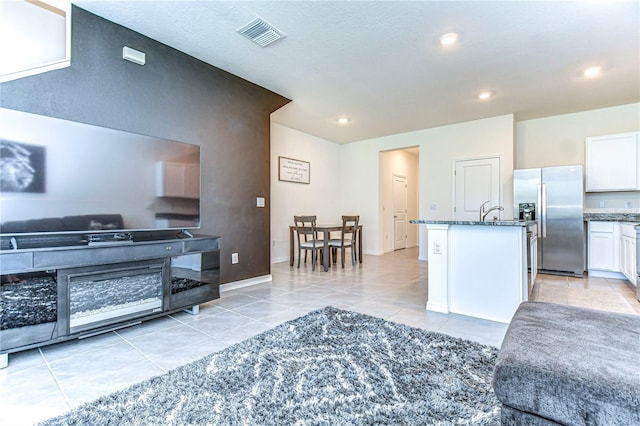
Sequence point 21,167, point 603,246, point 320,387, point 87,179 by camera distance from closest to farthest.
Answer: point 320,387
point 21,167
point 87,179
point 603,246

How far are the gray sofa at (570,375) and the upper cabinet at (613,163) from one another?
4793 mm

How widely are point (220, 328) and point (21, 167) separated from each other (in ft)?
5.92

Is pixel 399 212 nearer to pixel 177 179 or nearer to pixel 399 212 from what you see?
pixel 399 212

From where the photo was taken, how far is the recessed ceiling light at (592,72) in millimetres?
3627

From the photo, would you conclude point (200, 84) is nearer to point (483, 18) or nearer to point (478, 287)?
point (483, 18)

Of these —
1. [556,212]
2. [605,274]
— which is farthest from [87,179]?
[605,274]

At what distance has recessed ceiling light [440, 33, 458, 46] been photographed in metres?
2.91

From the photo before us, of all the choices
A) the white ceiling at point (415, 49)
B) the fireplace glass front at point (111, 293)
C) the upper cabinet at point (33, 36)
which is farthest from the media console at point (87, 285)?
the white ceiling at point (415, 49)

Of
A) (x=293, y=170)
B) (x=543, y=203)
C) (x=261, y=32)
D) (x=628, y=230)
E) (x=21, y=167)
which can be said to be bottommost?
(x=628, y=230)

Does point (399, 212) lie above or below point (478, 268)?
above

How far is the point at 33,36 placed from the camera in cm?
238

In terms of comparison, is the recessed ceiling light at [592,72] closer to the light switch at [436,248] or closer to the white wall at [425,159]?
the white wall at [425,159]

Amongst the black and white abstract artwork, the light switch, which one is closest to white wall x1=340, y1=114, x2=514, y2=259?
the light switch

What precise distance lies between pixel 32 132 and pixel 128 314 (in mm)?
1476
